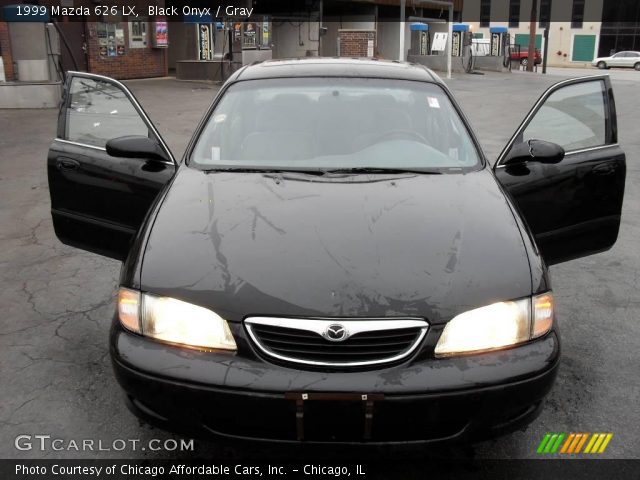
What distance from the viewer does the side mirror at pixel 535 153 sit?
353 cm

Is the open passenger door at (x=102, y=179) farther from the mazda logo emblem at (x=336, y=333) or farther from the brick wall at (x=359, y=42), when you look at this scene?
the brick wall at (x=359, y=42)

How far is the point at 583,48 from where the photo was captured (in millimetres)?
62438

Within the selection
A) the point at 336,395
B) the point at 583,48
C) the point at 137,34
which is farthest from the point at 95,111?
the point at 583,48

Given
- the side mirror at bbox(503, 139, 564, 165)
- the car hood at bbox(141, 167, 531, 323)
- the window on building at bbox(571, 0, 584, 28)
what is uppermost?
the window on building at bbox(571, 0, 584, 28)

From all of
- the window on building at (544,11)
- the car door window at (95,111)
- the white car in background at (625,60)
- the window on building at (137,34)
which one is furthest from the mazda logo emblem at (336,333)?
the window on building at (544,11)

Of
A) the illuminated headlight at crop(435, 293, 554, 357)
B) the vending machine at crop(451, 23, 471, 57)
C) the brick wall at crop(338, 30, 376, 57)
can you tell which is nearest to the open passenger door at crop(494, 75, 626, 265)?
the illuminated headlight at crop(435, 293, 554, 357)

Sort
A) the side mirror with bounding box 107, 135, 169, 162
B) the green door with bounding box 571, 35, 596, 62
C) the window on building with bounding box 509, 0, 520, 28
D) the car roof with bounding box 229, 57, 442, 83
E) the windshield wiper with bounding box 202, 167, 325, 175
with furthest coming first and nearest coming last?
the window on building with bounding box 509, 0, 520, 28 → the green door with bounding box 571, 35, 596, 62 → the car roof with bounding box 229, 57, 442, 83 → the side mirror with bounding box 107, 135, 169, 162 → the windshield wiper with bounding box 202, 167, 325, 175

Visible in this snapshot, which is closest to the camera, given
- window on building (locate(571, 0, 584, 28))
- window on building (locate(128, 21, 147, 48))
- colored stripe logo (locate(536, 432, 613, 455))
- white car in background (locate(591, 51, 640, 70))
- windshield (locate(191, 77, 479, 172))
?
colored stripe logo (locate(536, 432, 613, 455))

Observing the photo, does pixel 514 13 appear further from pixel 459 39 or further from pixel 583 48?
pixel 459 39

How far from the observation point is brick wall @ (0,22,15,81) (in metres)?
14.5

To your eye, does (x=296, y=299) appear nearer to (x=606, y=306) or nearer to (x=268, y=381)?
(x=268, y=381)

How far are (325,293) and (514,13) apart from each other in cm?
7059

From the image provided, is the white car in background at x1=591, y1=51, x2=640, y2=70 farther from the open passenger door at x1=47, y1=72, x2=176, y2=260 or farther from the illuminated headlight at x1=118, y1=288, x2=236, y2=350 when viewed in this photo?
the illuminated headlight at x1=118, y1=288, x2=236, y2=350

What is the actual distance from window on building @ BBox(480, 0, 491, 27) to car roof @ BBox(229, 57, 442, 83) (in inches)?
2696
